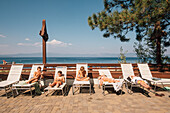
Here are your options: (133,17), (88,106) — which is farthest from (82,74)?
(133,17)

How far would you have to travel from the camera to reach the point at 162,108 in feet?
8.70

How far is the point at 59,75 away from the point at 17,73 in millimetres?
1951

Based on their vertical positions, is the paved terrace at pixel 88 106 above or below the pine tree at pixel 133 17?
below

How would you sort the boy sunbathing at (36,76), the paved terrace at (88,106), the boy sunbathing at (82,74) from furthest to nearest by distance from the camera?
the boy sunbathing at (82,74) → the boy sunbathing at (36,76) → the paved terrace at (88,106)

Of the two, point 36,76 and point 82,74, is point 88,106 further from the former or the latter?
point 36,76

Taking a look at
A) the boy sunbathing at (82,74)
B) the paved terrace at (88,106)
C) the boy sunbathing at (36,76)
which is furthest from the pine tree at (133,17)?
the boy sunbathing at (36,76)

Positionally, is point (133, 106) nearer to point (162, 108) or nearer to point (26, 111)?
point (162, 108)

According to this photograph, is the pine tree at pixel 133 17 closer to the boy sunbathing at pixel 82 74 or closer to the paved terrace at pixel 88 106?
the boy sunbathing at pixel 82 74

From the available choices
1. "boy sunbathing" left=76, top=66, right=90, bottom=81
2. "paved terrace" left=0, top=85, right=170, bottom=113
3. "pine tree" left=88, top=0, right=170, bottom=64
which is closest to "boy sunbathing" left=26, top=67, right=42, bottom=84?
"paved terrace" left=0, top=85, right=170, bottom=113

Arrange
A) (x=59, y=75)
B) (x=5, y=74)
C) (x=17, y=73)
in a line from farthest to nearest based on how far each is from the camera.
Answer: (x=5, y=74)
(x=17, y=73)
(x=59, y=75)

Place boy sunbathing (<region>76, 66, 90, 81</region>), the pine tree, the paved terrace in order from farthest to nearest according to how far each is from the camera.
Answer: boy sunbathing (<region>76, 66, 90, 81</region>) < the pine tree < the paved terrace

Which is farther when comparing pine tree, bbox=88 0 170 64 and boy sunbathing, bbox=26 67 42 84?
boy sunbathing, bbox=26 67 42 84

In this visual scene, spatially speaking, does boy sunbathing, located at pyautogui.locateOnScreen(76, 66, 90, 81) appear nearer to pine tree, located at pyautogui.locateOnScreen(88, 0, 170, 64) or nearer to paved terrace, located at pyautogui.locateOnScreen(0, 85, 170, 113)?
paved terrace, located at pyautogui.locateOnScreen(0, 85, 170, 113)

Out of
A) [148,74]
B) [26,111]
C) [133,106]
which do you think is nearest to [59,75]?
[26,111]
